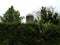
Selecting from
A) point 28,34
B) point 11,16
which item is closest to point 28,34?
point 28,34

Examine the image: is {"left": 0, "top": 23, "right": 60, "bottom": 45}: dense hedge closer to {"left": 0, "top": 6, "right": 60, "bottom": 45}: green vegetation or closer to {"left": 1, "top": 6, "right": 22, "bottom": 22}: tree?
{"left": 0, "top": 6, "right": 60, "bottom": 45}: green vegetation

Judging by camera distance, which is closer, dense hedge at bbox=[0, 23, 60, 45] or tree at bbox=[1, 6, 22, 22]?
dense hedge at bbox=[0, 23, 60, 45]

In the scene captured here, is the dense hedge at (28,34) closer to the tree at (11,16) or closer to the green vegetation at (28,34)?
the green vegetation at (28,34)

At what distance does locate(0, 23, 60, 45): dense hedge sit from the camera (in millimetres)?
12656

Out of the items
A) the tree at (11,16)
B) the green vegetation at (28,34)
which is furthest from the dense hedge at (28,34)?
the tree at (11,16)

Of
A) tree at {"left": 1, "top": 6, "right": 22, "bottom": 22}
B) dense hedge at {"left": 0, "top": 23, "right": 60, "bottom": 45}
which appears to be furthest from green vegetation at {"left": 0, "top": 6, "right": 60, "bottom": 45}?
tree at {"left": 1, "top": 6, "right": 22, "bottom": 22}

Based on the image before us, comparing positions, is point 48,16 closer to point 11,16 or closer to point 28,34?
point 11,16

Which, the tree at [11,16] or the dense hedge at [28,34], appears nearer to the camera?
the dense hedge at [28,34]

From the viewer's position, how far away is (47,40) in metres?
13.3

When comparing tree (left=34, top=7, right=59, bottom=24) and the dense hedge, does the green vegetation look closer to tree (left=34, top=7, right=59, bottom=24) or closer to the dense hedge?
the dense hedge

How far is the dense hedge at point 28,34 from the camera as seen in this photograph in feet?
41.5

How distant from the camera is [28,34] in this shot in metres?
13.1

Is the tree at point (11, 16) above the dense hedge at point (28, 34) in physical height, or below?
above

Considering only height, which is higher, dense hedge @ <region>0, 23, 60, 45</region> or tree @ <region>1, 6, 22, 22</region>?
tree @ <region>1, 6, 22, 22</region>
